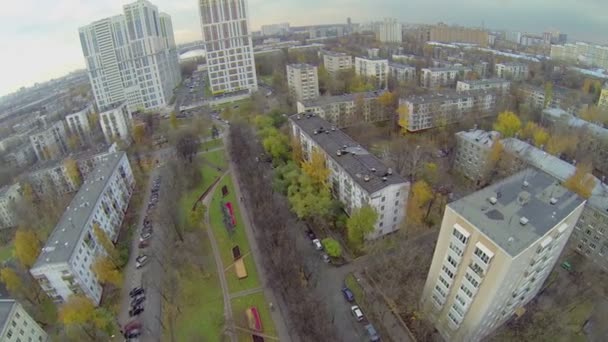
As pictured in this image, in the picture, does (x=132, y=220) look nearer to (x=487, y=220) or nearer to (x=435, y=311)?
(x=435, y=311)

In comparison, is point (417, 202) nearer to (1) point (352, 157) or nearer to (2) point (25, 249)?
(1) point (352, 157)

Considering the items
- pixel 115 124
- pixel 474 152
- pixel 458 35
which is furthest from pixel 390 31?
pixel 115 124

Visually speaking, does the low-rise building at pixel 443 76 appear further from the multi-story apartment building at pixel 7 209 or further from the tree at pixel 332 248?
the multi-story apartment building at pixel 7 209

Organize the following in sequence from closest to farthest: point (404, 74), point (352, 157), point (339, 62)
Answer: point (352, 157) → point (404, 74) → point (339, 62)

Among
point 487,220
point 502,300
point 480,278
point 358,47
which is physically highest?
point 358,47

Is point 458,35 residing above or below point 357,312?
above

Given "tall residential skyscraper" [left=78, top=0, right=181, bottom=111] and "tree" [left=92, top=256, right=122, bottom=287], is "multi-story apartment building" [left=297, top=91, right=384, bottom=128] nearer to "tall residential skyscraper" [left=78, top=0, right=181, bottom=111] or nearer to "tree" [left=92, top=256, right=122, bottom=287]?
"tree" [left=92, top=256, right=122, bottom=287]

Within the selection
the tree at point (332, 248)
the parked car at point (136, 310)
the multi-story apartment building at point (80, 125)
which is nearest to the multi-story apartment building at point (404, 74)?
the tree at point (332, 248)

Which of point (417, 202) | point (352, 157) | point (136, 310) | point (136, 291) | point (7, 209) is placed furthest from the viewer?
point (7, 209)

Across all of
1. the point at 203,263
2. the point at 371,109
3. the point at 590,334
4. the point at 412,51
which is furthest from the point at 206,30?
the point at 590,334
